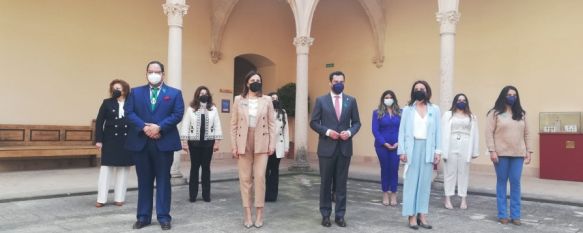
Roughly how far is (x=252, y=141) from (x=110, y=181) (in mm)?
2593

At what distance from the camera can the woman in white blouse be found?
275 inches

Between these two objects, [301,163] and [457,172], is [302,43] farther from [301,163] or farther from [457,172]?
[457,172]

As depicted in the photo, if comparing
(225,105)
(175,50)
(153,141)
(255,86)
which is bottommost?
(153,141)

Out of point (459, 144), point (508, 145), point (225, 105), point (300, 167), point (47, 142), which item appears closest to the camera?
point (508, 145)

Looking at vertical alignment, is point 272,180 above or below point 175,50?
below

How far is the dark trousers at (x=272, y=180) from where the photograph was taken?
7.28 metres

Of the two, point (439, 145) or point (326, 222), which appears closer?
point (326, 222)

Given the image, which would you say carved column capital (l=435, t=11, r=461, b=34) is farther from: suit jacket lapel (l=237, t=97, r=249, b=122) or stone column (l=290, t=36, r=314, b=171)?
suit jacket lapel (l=237, t=97, r=249, b=122)

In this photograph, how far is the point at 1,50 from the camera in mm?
10781

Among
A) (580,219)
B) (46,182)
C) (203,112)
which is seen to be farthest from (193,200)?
(580,219)

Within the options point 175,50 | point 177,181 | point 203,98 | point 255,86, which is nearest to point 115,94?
point 203,98

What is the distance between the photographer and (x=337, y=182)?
5.64m

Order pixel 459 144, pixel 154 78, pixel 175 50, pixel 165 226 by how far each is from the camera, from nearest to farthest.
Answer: pixel 165 226, pixel 154 78, pixel 459 144, pixel 175 50

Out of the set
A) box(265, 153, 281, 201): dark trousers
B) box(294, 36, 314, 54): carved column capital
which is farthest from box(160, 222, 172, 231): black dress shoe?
box(294, 36, 314, 54): carved column capital
